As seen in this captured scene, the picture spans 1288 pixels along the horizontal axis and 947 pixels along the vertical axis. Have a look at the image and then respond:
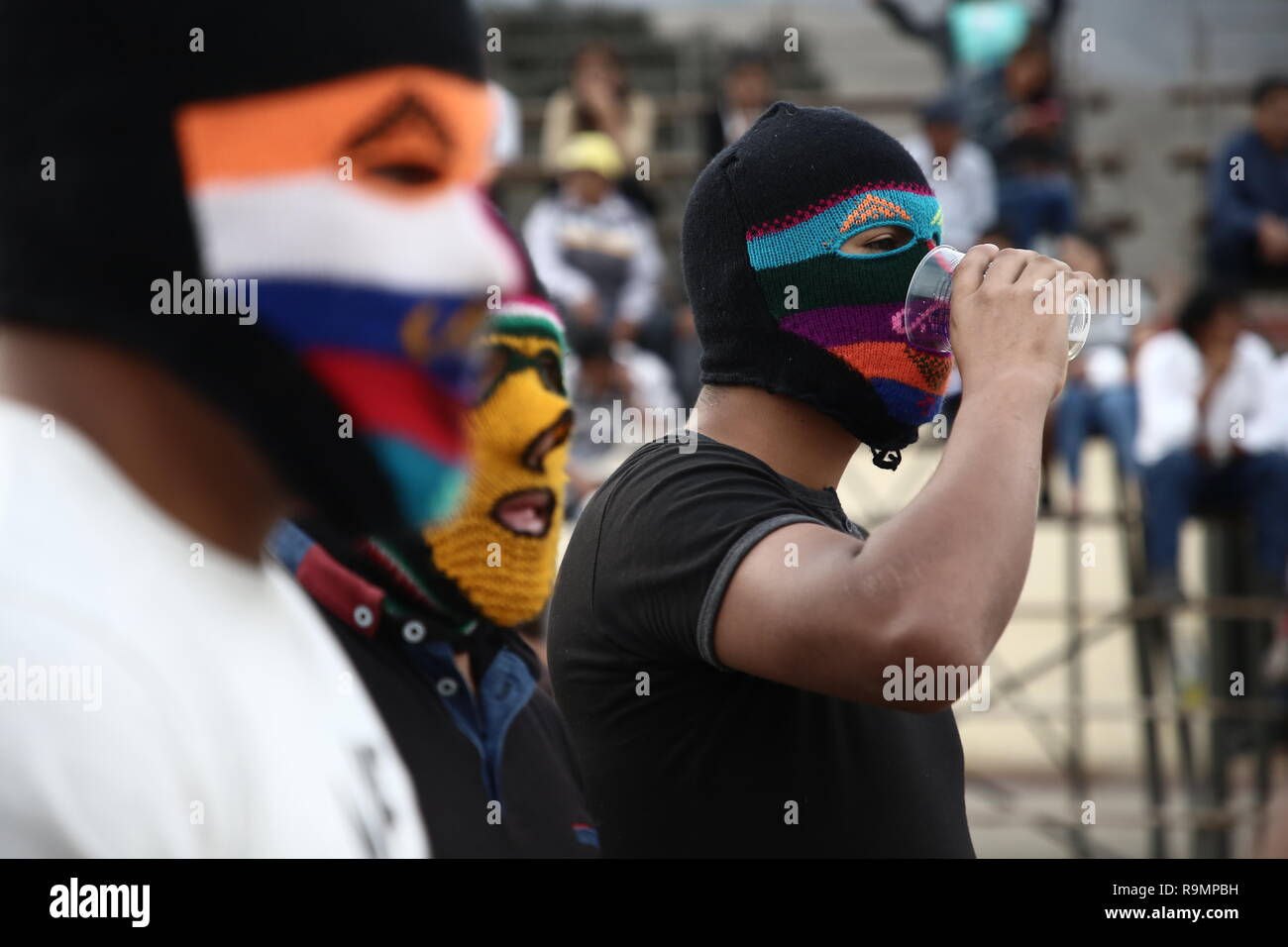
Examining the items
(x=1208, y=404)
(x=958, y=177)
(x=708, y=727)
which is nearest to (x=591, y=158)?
(x=958, y=177)

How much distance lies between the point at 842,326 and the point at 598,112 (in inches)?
321

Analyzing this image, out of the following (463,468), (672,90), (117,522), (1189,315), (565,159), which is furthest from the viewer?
(672,90)

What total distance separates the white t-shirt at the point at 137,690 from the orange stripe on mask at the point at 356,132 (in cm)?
22

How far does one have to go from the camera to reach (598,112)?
400 inches

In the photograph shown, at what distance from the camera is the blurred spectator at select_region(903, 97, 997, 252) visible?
821 centimetres

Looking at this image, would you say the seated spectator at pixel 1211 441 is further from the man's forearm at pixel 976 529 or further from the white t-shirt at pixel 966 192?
the man's forearm at pixel 976 529

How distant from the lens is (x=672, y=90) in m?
12.7

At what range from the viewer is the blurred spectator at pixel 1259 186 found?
873 cm

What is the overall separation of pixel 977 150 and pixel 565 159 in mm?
2490

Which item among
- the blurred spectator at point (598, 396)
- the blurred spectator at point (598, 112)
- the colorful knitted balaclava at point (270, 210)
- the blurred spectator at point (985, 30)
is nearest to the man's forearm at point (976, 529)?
the colorful knitted balaclava at point (270, 210)

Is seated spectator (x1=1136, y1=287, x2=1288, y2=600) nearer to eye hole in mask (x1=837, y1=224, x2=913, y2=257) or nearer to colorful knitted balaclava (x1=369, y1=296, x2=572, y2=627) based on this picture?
eye hole in mask (x1=837, y1=224, x2=913, y2=257)
